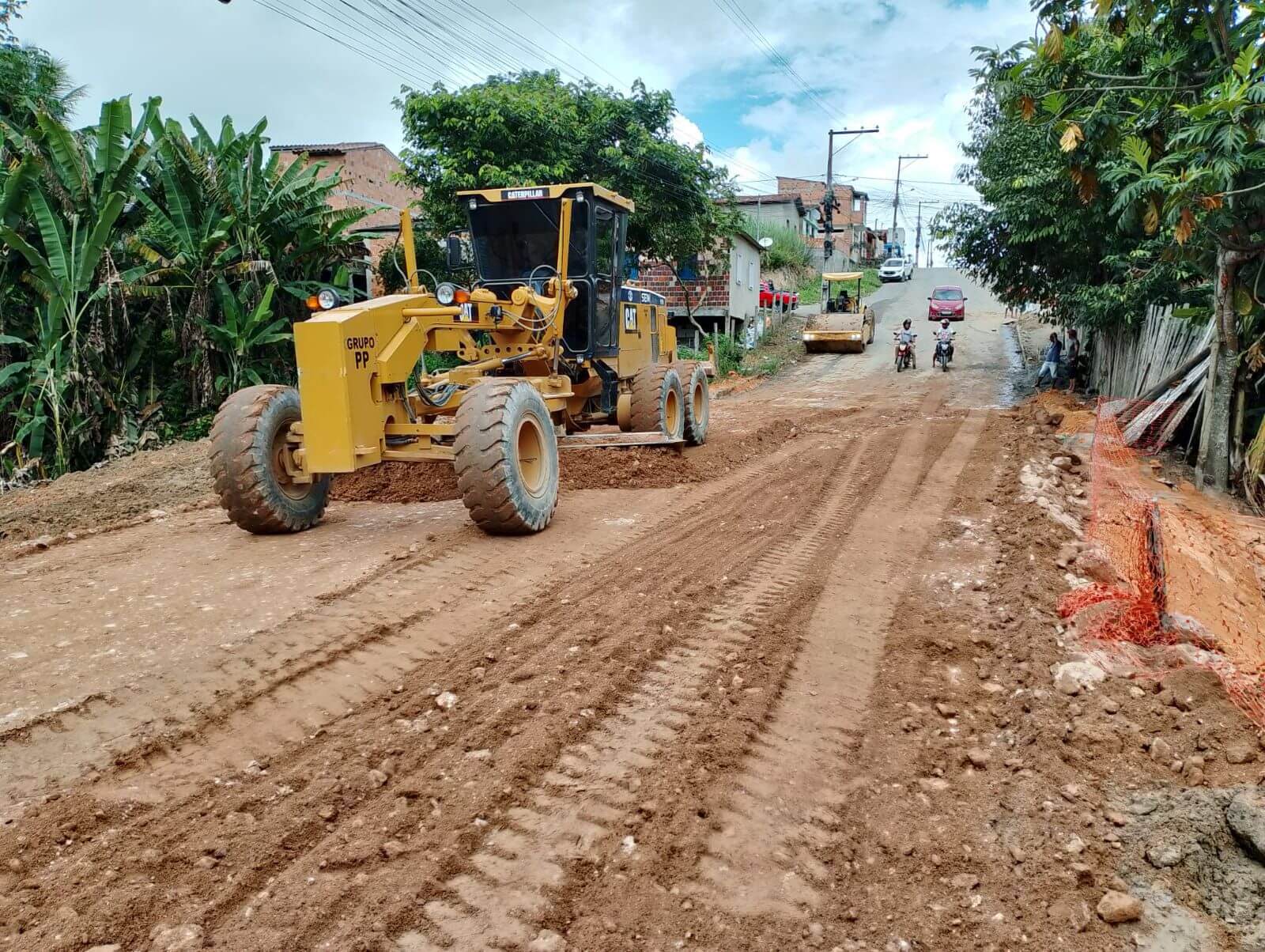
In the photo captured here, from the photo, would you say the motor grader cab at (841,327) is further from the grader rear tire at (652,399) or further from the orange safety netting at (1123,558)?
the grader rear tire at (652,399)

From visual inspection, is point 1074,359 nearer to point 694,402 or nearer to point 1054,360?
point 1054,360

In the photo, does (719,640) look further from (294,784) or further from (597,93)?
(597,93)

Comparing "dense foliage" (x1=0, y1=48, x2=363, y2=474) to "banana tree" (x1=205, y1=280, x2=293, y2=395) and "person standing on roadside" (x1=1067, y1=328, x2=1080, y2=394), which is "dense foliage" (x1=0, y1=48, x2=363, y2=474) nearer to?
"banana tree" (x1=205, y1=280, x2=293, y2=395)

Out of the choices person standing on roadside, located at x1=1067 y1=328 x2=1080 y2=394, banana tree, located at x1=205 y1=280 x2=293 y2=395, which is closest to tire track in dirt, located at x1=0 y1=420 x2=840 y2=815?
banana tree, located at x1=205 y1=280 x2=293 y2=395

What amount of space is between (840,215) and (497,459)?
75.2m

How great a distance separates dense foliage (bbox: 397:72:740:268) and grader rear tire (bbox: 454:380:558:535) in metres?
11.5

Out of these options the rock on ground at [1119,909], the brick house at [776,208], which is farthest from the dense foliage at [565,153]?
the brick house at [776,208]

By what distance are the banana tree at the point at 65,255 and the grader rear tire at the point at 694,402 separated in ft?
24.1

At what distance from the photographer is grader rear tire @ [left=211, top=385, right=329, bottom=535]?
639cm

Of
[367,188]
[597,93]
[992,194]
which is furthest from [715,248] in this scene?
[367,188]

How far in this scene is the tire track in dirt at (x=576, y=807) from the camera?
8.58ft

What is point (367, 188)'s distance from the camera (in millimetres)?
25234

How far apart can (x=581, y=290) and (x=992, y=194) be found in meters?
11.6

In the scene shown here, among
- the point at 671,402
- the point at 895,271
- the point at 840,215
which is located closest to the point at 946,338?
the point at 671,402
